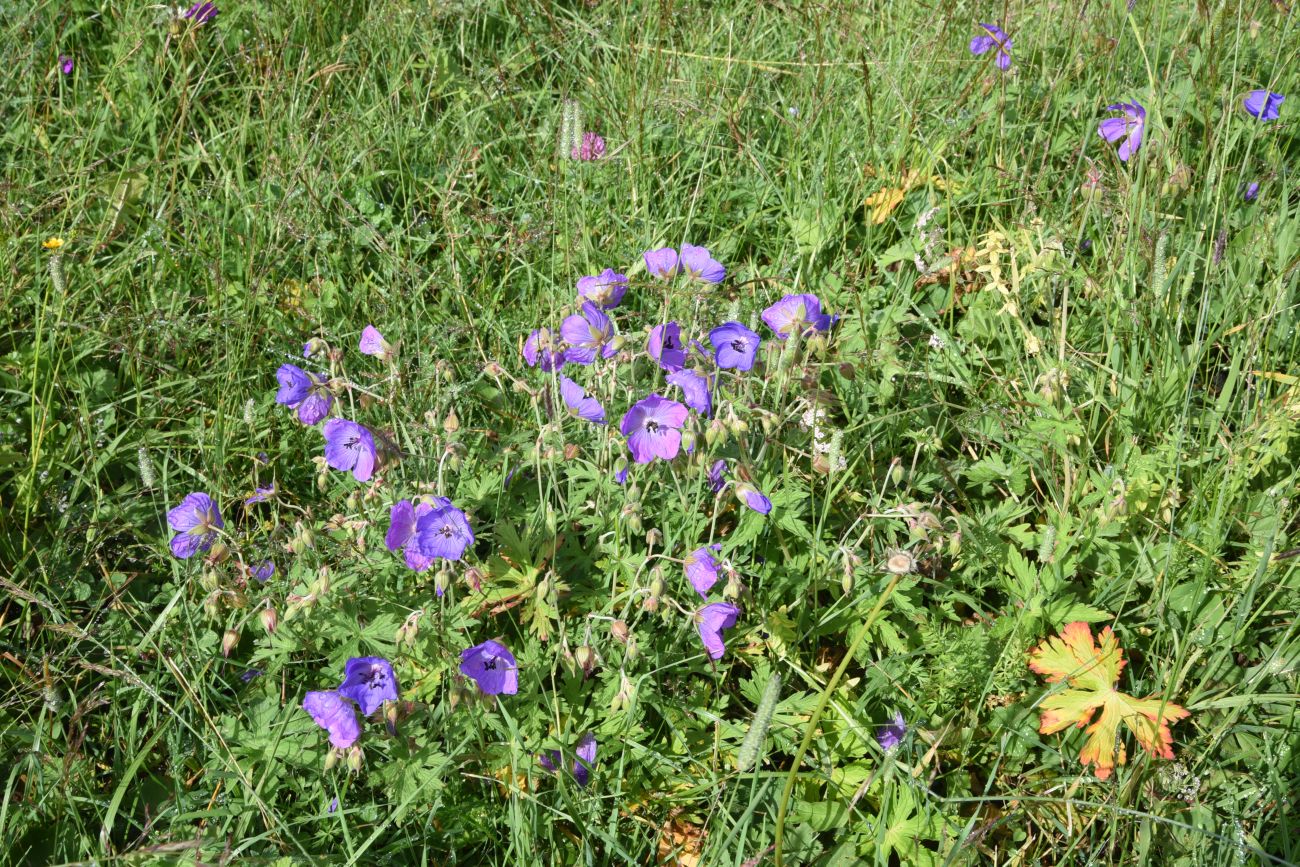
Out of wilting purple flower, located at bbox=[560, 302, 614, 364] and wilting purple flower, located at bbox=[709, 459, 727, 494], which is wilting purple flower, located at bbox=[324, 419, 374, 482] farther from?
wilting purple flower, located at bbox=[709, 459, 727, 494]

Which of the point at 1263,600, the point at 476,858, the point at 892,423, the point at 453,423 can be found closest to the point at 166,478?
the point at 453,423

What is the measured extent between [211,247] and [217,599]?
1.33 meters

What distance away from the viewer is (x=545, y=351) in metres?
2.04

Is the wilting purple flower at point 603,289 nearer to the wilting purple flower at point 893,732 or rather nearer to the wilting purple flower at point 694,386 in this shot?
the wilting purple flower at point 694,386

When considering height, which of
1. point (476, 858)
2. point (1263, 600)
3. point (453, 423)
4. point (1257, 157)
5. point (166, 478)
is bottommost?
point (476, 858)

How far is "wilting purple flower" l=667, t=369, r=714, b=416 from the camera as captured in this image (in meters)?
1.84

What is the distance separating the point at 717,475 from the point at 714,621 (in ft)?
1.14

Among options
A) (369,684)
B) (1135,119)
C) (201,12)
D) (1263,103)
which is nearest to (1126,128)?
(1135,119)

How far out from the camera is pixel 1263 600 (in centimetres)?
203

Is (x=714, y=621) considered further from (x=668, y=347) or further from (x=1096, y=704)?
(x=1096, y=704)

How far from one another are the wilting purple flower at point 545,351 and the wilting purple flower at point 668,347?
0.18 meters

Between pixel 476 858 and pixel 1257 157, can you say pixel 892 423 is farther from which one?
pixel 1257 157

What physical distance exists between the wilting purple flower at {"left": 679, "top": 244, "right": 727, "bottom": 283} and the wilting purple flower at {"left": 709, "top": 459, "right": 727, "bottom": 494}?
1.21ft

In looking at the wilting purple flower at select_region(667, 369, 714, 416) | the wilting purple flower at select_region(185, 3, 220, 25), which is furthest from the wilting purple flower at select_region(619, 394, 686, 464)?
the wilting purple flower at select_region(185, 3, 220, 25)
